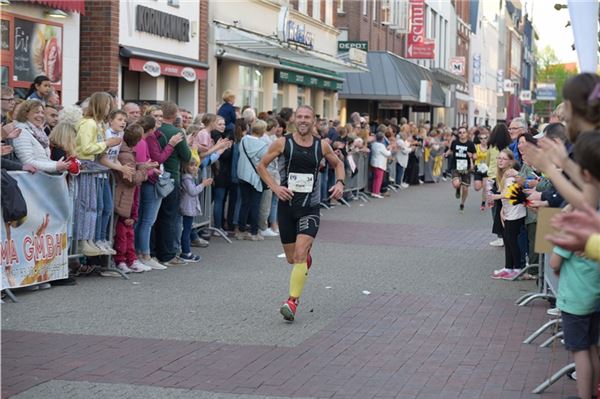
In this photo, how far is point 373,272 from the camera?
13.6 metres

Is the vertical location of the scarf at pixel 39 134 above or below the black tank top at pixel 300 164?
above

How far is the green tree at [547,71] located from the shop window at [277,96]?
105 meters

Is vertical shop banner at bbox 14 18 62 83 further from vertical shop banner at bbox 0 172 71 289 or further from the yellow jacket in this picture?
vertical shop banner at bbox 0 172 71 289

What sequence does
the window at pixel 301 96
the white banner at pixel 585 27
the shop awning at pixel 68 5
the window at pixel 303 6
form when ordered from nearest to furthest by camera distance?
1. the white banner at pixel 585 27
2. the shop awning at pixel 68 5
3. the window at pixel 303 6
4. the window at pixel 301 96

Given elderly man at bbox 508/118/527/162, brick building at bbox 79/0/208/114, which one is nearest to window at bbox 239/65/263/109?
brick building at bbox 79/0/208/114

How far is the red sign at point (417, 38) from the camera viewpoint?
52.8 meters

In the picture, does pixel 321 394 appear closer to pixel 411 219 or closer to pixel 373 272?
pixel 373 272

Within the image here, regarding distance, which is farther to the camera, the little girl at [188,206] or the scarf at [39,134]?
the little girl at [188,206]

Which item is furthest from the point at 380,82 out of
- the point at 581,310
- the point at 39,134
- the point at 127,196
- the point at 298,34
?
the point at 581,310

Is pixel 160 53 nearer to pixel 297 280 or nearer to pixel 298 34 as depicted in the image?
pixel 298 34

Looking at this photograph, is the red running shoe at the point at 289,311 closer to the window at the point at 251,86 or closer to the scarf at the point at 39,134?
the scarf at the point at 39,134

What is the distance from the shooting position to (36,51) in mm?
18266

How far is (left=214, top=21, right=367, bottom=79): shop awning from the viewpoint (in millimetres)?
26688

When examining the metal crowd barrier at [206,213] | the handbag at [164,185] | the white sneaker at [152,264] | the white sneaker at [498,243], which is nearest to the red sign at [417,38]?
the white sneaker at [498,243]
